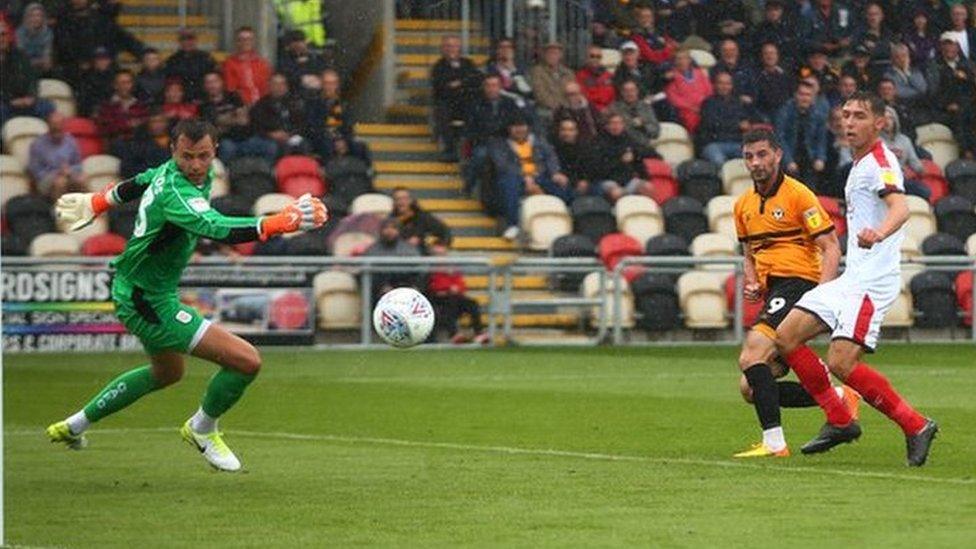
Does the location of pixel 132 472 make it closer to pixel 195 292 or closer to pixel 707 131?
pixel 195 292

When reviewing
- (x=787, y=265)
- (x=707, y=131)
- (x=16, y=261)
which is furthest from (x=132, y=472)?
(x=707, y=131)

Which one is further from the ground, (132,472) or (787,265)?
(787,265)

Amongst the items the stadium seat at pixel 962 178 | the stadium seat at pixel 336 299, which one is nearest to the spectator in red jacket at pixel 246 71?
the stadium seat at pixel 336 299

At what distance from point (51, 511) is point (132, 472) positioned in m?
1.78

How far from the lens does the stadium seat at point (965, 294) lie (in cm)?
2584

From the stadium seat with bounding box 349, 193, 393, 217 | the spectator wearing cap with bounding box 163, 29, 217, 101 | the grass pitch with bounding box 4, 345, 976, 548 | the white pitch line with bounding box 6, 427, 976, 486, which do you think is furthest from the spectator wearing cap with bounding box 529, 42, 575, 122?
the white pitch line with bounding box 6, 427, 976, 486

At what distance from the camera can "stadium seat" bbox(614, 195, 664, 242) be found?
2664 cm

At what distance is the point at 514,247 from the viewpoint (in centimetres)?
2678

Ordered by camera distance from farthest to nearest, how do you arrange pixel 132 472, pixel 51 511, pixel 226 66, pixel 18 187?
pixel 226 66
pixel 18 187
pixel 132 472
pixel 51 511

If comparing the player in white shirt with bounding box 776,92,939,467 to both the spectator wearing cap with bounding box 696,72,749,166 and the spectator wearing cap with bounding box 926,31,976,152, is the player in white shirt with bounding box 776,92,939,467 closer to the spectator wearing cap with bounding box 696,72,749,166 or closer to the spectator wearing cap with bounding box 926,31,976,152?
the spectator wearing cap with bounding box 696,72,749,166

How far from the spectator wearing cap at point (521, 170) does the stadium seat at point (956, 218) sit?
467 cm

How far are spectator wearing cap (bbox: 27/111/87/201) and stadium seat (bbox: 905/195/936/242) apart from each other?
10061 mm

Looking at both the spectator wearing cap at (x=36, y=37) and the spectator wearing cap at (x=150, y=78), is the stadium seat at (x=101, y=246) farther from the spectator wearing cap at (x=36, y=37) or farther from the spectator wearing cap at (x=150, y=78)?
the spectator wearing cap at (x=36, y=37)

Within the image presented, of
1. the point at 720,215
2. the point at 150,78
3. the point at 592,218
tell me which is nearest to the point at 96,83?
the point at 150,78
